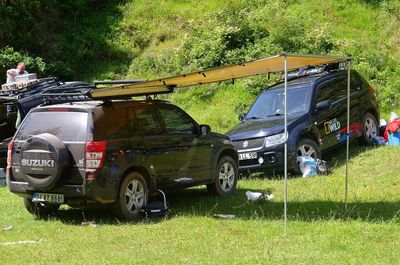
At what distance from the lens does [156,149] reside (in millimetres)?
9086

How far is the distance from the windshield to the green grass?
2.21 metres

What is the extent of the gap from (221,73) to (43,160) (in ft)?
9.49

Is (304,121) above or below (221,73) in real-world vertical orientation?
below

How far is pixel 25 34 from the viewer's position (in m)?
24.5

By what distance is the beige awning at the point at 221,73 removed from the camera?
7.97 meters

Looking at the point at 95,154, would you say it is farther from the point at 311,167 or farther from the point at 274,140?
the point at 311,167

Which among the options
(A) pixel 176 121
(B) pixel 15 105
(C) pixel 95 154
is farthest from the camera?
(B) pixel 15 105

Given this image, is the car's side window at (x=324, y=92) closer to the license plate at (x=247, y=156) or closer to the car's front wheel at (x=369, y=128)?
the car's front wheel at (x=369, y=128)

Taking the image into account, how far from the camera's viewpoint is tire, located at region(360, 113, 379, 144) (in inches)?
537

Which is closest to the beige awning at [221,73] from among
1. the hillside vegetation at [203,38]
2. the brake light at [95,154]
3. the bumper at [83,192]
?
the brake light at [95,154]

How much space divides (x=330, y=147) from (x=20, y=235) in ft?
23.1

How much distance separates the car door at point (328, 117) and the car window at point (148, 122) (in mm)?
4267

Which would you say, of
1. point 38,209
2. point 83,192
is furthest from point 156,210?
point 38,209

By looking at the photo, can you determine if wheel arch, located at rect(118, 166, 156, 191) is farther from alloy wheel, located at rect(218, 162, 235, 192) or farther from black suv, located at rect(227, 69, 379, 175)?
black suv, located at rect(227, 69, 379, 175)
